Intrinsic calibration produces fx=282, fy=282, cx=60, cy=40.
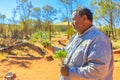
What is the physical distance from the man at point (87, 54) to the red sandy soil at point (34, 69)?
18.7 feet

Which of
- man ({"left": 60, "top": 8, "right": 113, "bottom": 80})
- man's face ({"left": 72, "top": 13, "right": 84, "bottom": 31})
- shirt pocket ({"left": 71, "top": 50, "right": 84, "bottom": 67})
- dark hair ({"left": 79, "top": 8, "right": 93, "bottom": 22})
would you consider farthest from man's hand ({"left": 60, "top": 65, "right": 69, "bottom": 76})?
dark hair ({"left": 79, "top": 8, "right": 93, "bottom": 22})

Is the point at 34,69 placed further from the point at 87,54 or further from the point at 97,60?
the point at 97,60

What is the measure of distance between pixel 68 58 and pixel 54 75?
20.0 feet

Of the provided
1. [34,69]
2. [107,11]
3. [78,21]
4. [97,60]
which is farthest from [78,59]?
[107,11]

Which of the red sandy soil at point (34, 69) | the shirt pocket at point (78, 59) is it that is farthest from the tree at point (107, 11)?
the shirt pocket at point (78, 59)

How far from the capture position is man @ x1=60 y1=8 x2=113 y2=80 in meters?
2.46

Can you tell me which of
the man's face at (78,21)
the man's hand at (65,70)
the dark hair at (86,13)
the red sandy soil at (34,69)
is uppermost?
the dark hair at (86,13)

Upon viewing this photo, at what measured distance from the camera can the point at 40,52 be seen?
47.6 feet

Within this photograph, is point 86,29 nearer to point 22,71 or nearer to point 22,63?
point 22,71

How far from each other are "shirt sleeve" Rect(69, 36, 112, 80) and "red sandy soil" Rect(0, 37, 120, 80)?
585cm

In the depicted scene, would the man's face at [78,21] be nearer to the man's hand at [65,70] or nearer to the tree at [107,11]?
the man's hand at [65,70]

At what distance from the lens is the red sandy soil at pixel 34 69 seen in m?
8.80

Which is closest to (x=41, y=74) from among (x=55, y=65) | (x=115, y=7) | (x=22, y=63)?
(x=55, y=65)

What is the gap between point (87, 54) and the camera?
257cm
